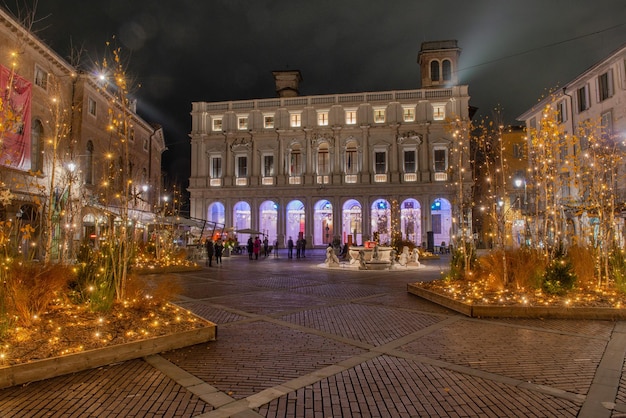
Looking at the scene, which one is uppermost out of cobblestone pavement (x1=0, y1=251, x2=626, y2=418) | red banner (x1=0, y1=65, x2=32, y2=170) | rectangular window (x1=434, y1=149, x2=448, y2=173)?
rectangular window (x1=434, y1=149, x2=448, y2=173)

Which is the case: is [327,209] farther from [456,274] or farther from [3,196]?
[3,196]

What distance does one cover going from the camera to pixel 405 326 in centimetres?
858

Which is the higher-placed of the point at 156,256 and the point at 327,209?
the point at 327,209

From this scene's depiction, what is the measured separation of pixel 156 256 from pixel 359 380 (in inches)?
727

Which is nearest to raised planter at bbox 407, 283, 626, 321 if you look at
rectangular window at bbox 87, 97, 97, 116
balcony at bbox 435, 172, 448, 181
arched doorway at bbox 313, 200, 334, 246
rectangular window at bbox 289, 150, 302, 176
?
rectangular window at bbox 87, 97, 97, 116

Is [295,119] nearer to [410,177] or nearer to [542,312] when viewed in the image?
[410,177]

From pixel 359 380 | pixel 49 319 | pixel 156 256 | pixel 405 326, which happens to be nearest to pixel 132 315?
pixel 49 319

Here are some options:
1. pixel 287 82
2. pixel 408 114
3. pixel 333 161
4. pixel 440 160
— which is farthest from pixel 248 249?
pixel 287 82

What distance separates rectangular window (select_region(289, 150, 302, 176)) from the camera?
1912 inches

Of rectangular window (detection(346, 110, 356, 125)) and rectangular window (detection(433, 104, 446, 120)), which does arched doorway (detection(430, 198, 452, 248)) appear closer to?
rectangular window (detection(433, 104, 446, 120))

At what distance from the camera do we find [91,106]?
3036 centimetres

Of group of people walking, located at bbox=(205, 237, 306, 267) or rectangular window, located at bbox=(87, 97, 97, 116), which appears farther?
rectangular window, located at bbox=(87, 97, 97, 116)

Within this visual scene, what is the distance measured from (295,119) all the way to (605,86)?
29000mm

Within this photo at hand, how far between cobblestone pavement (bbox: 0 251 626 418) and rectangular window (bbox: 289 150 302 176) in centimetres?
3951
